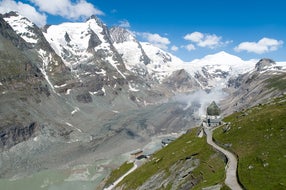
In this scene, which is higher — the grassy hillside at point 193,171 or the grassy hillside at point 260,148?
the grassy hillside at point 260,148

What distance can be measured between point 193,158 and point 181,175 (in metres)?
4.95

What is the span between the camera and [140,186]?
83.1m

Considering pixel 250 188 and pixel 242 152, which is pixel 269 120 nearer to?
pixel 242 152

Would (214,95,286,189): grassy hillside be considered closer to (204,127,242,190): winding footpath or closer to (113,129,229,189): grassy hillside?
(204,127,242,190): winding footpath

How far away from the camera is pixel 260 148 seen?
59.9 m

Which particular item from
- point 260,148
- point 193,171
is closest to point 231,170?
point 260,148

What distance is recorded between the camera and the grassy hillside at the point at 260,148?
46.7m

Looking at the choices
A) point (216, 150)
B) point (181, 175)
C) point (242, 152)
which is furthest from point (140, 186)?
point (242, 152)

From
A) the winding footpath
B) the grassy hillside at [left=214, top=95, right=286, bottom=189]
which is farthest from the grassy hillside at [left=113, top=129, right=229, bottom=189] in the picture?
the grassy hillside at [left=214, top=95, right=286, bottom=189]

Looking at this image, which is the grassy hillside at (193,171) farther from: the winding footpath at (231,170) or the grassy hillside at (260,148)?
the grassy hillside at (260,148)

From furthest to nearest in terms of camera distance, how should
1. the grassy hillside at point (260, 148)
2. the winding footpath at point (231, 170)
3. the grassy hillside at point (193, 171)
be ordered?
the grassy hillside at point (193, 171) < the winding footpath at point (231, 170) < the grassy hillside at point (260, 148)

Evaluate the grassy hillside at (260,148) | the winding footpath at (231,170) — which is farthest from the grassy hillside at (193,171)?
the grassy hillside at (260,148)

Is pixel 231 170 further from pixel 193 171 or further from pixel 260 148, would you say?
pixel 193 171

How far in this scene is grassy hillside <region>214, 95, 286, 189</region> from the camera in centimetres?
4672
